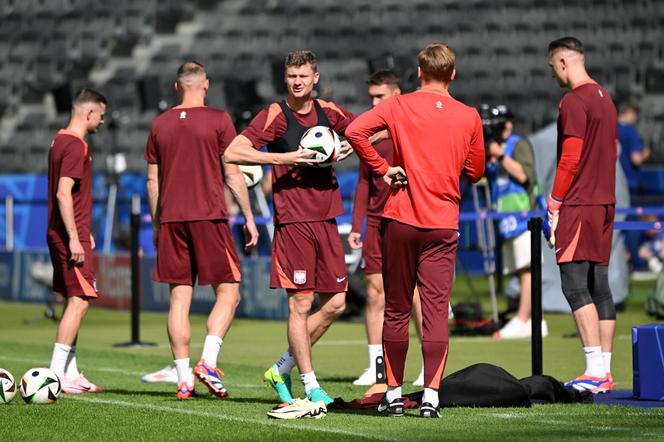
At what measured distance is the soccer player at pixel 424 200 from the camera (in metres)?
7.82

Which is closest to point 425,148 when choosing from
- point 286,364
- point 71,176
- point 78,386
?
point 286,364

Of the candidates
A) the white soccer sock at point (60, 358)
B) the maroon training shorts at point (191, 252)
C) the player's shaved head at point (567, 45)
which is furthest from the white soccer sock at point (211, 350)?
the player's shaved head at point (567, 45)

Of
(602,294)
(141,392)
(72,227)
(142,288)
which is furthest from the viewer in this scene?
(142,288)

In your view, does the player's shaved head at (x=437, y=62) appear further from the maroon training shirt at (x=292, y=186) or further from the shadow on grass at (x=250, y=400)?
the shadow on grass at (x=250, y=400)

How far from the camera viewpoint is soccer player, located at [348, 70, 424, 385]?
10.2 m

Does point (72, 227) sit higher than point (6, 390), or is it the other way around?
point (72, 227)

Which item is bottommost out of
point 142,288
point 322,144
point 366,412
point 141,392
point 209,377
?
point 142,288

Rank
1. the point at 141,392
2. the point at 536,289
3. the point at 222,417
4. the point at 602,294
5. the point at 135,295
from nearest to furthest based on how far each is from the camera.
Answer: the point at 222,417
the point at 602,294
the point at 536,289
the point at 141,392
the point at 135,295

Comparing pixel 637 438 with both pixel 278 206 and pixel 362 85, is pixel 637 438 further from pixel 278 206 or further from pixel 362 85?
pixel 362 85

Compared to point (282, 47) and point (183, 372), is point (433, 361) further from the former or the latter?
point (282, 47)

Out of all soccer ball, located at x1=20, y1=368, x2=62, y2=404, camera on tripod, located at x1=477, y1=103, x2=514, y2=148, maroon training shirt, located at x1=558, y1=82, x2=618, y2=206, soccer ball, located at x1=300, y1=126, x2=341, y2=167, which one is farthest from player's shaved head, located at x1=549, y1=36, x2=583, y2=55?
soccer ball, located at x1=20, y1=368, x2=62, y2=404

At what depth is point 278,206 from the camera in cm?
855

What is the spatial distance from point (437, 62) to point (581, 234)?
210cm

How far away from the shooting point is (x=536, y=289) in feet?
32.2
